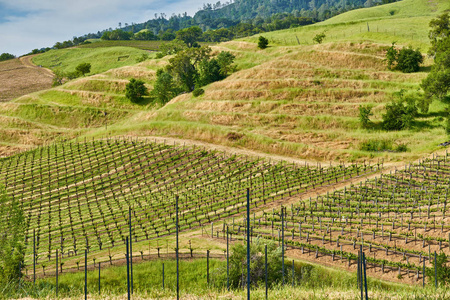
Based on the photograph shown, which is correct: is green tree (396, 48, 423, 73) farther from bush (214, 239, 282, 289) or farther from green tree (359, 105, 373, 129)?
bush (214, 239, 282, 289)

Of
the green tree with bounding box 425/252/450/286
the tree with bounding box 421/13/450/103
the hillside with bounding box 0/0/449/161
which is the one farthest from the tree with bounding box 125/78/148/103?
the green tree with bounding box 425/252/450/286

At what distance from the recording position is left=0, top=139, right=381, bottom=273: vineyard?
54.3 meters

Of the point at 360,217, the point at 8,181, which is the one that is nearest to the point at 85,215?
the point at 8,181

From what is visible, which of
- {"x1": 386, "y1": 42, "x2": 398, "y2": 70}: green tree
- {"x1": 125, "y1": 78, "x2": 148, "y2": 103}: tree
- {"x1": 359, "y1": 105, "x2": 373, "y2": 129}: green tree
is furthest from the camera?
{"x1": 125, "y1": 78, "x2": 148, "y2": 103}: tree

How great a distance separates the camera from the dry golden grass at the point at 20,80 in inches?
5901

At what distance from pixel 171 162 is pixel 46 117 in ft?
197

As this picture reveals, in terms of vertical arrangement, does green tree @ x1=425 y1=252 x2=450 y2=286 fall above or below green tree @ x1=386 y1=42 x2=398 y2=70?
below

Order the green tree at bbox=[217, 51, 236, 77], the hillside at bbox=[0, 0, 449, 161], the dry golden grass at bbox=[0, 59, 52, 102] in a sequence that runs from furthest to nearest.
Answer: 1. the dry golden grass at bbox=[0, 59, 52, 102]
2. the green tree at bbox=[217, 51, 236, 77]
3. the hillside at bbox=[0, 0, 449, 161]

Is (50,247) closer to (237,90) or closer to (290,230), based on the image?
(290,230)

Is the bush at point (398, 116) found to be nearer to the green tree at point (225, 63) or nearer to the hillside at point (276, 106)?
the hillside at point (276, 106)

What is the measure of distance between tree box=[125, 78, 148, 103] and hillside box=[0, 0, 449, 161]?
2.93 metres

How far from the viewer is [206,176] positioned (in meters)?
70.3

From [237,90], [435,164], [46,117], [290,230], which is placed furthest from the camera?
[46,117]

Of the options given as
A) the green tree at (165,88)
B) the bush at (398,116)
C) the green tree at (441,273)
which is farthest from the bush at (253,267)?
the green tree at (165,88)
